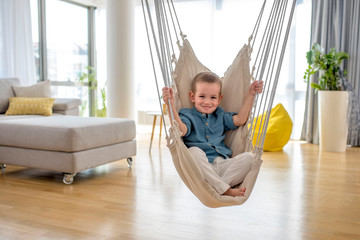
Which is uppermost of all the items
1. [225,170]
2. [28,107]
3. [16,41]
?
[16,41]

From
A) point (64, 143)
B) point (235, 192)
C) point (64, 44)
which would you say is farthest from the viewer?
point (64, 44)

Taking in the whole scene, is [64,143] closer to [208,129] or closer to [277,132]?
[208,129]

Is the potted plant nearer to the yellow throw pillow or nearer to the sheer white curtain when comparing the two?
the yellow throw pillow

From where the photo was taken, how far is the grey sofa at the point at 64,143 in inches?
98.8

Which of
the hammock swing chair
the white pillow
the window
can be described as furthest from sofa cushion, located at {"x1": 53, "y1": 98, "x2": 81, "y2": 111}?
the hammock swing chair

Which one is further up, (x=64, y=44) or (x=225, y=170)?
(x=64, y=44)

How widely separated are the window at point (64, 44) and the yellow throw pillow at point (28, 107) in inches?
67.3

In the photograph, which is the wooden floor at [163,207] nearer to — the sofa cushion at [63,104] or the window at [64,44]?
the sofa cushion at [63,104]

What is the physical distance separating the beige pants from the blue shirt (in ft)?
0.31

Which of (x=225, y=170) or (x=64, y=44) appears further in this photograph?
(x=64, y=44)

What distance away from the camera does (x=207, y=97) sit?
174 cm

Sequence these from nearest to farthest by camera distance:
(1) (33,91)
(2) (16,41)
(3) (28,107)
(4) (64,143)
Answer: (4) (64,143), (3) (28,107), (1) (33,91), (2) (16,41)

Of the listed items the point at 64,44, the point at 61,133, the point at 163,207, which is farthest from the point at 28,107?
the point at 64,44

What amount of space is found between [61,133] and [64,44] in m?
3.47
